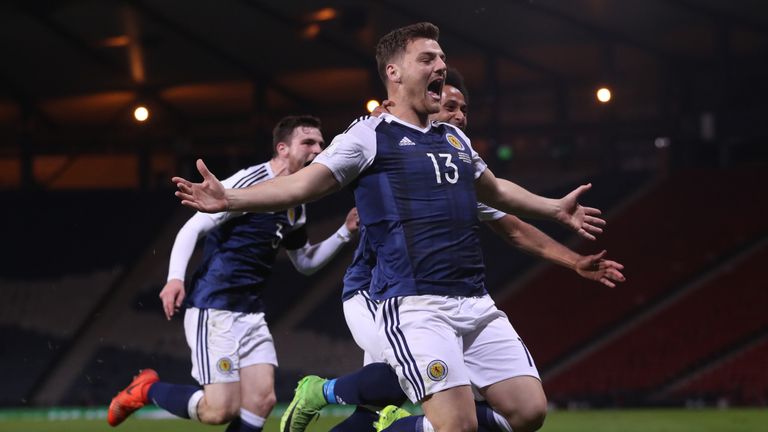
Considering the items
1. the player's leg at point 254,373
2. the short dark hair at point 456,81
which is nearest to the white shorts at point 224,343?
the player's leg at point 254,373

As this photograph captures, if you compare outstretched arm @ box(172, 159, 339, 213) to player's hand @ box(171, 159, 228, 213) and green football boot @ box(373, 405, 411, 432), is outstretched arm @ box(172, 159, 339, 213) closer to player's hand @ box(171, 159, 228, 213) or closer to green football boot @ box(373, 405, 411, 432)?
player's hand @ box(171, 159, 228, 213)

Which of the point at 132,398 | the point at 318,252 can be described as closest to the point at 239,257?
the point at 318,252

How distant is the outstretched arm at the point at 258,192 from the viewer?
12.1 ft

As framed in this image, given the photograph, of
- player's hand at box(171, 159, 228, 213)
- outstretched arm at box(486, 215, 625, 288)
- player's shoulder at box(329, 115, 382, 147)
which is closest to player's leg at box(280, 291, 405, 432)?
outstretched arm at box(486, 215, 625, 288)

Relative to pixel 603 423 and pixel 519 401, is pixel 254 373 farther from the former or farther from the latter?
pixel 603 423

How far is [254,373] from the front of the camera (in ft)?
20.1

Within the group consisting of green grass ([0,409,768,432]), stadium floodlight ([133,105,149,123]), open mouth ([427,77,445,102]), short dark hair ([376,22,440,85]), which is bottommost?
green grass ([0,409,768,432])

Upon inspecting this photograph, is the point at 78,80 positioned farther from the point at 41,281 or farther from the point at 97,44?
the point at 41,281

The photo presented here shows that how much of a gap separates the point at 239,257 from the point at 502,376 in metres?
2.30

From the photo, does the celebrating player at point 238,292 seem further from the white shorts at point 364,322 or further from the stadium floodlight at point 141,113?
the stadium floodlight at point 141,113

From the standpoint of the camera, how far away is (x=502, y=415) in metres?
4.44

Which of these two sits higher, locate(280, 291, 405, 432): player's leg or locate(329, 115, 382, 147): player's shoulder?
locate(329, 115, 382, 147): player's shoulder

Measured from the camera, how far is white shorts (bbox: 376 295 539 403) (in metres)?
4.07

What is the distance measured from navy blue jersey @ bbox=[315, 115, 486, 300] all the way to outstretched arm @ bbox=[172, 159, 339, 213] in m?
0.10
